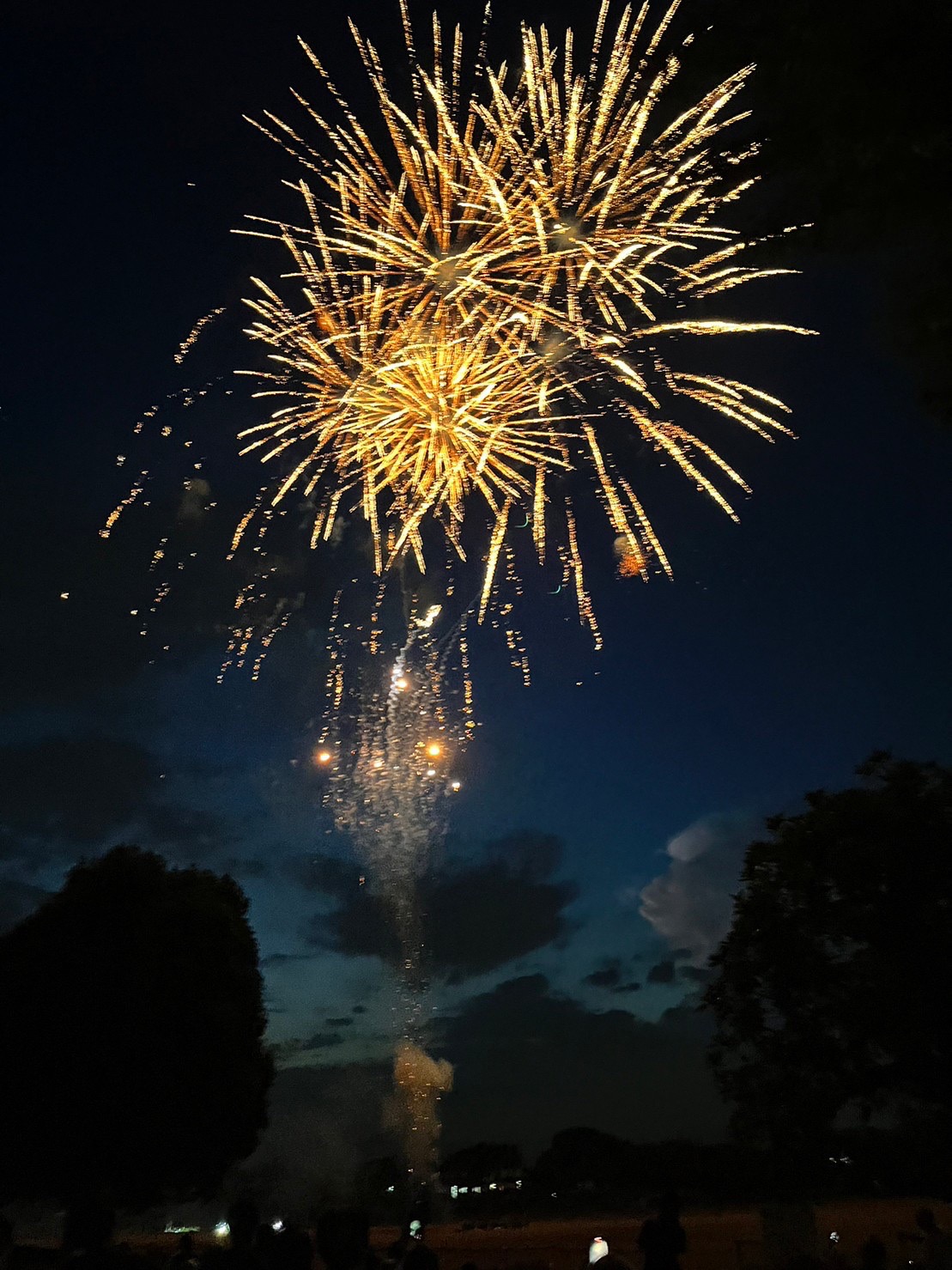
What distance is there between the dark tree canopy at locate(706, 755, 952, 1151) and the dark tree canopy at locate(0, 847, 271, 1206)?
984 cm

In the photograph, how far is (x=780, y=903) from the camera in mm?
15820

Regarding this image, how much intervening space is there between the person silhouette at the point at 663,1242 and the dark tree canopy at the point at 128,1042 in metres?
14.2

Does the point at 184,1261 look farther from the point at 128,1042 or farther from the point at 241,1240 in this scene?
the point at 128,1042

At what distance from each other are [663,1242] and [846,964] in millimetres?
9817

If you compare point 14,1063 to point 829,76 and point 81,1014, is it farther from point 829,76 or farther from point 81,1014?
point 829,76

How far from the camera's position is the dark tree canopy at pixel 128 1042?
17312mm

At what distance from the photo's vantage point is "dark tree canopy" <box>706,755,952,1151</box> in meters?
13.9

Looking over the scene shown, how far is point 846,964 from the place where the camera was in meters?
14.8

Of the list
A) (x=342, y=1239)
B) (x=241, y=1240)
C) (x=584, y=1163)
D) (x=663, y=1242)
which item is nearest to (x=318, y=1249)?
(x=342, y=1239)

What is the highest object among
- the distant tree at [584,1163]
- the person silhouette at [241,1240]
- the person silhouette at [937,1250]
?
the distant tree at [584,1163]

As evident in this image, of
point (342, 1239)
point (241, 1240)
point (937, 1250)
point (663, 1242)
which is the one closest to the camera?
point (241, 1240)

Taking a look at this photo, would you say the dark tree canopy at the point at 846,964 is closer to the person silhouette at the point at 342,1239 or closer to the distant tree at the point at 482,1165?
the person silhouette at the point at 342,1239

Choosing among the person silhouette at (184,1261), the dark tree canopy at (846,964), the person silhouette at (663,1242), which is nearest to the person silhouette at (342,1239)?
the person silhouette at (184,1261)

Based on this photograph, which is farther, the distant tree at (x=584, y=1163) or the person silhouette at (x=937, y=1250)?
the distant tree at (x=584, y=1163)
